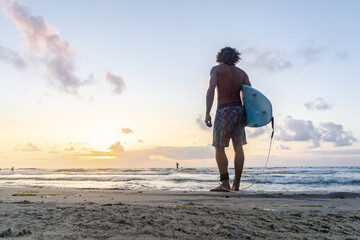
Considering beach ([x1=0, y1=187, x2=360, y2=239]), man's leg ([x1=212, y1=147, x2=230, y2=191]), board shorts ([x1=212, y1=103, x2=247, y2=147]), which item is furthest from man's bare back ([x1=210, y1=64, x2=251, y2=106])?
beach ([x1=0, y1=187, x2=360, y2=239])

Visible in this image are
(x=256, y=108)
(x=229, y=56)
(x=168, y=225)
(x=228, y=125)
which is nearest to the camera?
(x=168, y=225)

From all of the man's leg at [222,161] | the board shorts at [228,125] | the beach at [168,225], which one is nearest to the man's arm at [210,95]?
the board shorts at [228,125]

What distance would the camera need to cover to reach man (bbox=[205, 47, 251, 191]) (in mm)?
4371

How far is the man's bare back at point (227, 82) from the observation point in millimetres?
→ 4461

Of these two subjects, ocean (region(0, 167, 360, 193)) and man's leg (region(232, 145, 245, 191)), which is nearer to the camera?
man's leg (region(232, 145, 245, 191))

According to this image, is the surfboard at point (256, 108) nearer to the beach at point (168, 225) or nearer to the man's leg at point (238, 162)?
the man's leg at point (238, 162)

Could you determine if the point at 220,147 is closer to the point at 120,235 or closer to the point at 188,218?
the point at 188,218

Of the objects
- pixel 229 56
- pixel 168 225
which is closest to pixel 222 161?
pixel 229 56

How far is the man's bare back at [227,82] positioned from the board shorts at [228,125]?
0.11 meters

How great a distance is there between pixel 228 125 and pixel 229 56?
1071 mm

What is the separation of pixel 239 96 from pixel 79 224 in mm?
3301

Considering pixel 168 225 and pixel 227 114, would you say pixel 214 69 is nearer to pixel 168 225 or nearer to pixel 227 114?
pixel 227 114

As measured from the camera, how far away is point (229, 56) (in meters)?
4.60

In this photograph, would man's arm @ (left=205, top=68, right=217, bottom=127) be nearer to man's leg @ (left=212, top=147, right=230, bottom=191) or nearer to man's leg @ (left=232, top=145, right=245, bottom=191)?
man's leg @ (left=212, top=147, right=230, bottom=191)
